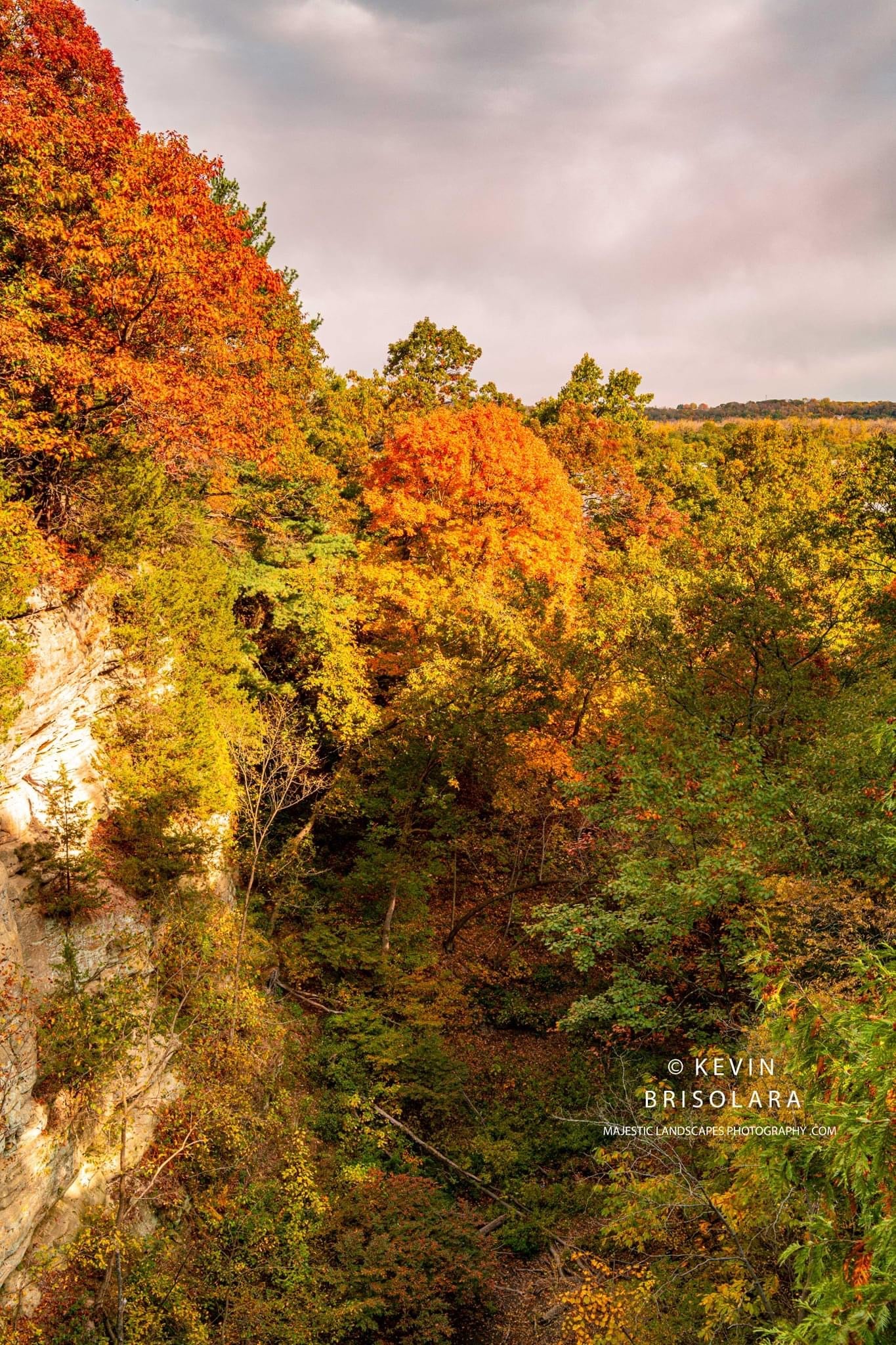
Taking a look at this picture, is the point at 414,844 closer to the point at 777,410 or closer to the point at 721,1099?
the point at 721,1099

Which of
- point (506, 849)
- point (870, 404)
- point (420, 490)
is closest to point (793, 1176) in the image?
point (506, 849)

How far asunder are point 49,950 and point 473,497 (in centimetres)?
1636

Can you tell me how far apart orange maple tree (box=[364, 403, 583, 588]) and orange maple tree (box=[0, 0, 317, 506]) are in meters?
7.85

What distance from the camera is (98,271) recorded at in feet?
36.0

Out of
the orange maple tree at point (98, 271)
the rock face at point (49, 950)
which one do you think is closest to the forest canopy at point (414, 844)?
the orange maple tree at point (98, 271)

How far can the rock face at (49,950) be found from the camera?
8258mm

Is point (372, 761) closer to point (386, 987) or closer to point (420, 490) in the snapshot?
point (386, 987)

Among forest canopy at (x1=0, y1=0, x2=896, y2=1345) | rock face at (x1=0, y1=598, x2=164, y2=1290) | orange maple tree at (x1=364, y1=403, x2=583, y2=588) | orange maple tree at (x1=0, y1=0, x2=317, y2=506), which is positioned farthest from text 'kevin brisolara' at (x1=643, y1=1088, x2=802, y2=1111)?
orange maple tree at (x1=364, y1=403, x2=583, y2=588)

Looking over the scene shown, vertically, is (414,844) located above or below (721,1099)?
above

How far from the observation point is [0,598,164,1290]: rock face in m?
8.26

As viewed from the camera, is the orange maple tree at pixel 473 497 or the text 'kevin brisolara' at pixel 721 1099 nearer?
the text 'kevin brisolara' at pixel 721 1099

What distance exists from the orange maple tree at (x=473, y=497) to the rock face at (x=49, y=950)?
36.5ft

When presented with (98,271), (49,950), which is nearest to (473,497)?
(98,271)

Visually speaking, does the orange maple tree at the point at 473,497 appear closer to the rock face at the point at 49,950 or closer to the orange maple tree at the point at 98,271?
the orange maple tree at the point at 98,271
